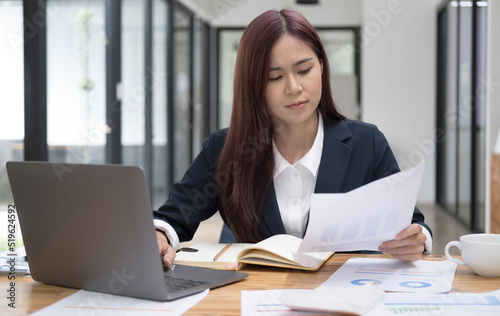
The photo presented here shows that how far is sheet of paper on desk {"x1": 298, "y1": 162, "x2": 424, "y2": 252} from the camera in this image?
1.09m

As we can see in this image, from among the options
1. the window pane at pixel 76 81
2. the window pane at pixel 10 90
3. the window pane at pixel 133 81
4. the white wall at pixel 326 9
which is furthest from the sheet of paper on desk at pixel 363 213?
the white wall at pixel 326 9

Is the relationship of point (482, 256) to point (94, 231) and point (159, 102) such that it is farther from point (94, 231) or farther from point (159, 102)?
point (159, 102)

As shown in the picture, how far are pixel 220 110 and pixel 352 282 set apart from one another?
330 inches

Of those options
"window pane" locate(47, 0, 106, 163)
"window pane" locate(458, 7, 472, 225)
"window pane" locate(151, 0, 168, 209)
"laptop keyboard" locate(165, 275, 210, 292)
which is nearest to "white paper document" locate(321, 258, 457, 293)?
"laptop keyboard" locate(165, 275, 210, 292)

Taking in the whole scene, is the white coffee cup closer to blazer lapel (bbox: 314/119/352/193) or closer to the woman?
the woman

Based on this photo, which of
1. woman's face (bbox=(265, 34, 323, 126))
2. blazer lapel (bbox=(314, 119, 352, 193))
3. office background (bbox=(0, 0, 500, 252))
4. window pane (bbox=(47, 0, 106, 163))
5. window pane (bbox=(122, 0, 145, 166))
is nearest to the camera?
woman's face (bbox=(265, 34, 323, 126))

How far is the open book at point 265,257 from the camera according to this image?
1207 millimetres

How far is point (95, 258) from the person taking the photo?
3.34ft

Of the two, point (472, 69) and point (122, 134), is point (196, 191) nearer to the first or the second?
point (122, 134)

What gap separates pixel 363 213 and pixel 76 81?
10.2 feet

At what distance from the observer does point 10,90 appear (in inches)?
117

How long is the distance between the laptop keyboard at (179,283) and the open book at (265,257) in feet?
0.51

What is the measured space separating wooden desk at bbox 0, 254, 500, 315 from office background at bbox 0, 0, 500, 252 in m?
1.81

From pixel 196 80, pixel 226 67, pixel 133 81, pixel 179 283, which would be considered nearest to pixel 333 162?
pixel 179 283
